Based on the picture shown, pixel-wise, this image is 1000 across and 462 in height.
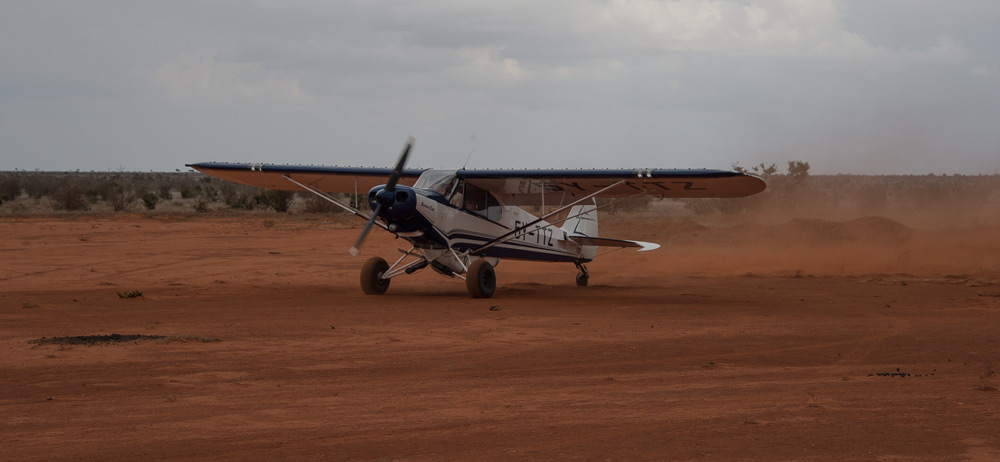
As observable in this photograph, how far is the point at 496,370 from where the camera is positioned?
9.47 metres

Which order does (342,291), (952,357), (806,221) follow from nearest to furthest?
(952,357) → (342,291) → (806,221)

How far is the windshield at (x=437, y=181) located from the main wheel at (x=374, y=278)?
160 cm

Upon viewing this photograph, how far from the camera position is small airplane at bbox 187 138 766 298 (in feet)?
53.4

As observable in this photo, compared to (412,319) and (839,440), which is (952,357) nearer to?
(839,440)

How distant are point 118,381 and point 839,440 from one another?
20.1 ft

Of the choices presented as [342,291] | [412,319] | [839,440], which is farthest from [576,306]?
[839,440]

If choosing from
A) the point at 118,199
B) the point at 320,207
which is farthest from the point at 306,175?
the point at 118,199

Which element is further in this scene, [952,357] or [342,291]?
[342,291]

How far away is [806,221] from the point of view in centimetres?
3500

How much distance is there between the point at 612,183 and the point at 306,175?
6636 millimetres

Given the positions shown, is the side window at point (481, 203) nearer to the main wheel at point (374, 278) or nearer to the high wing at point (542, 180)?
the high wing at point (542, 180)

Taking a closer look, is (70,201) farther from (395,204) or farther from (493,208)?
(395,204)

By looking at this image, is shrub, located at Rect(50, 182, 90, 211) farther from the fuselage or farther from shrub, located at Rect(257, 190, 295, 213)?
the fuselage

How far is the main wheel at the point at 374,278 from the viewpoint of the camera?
17.5 meters
